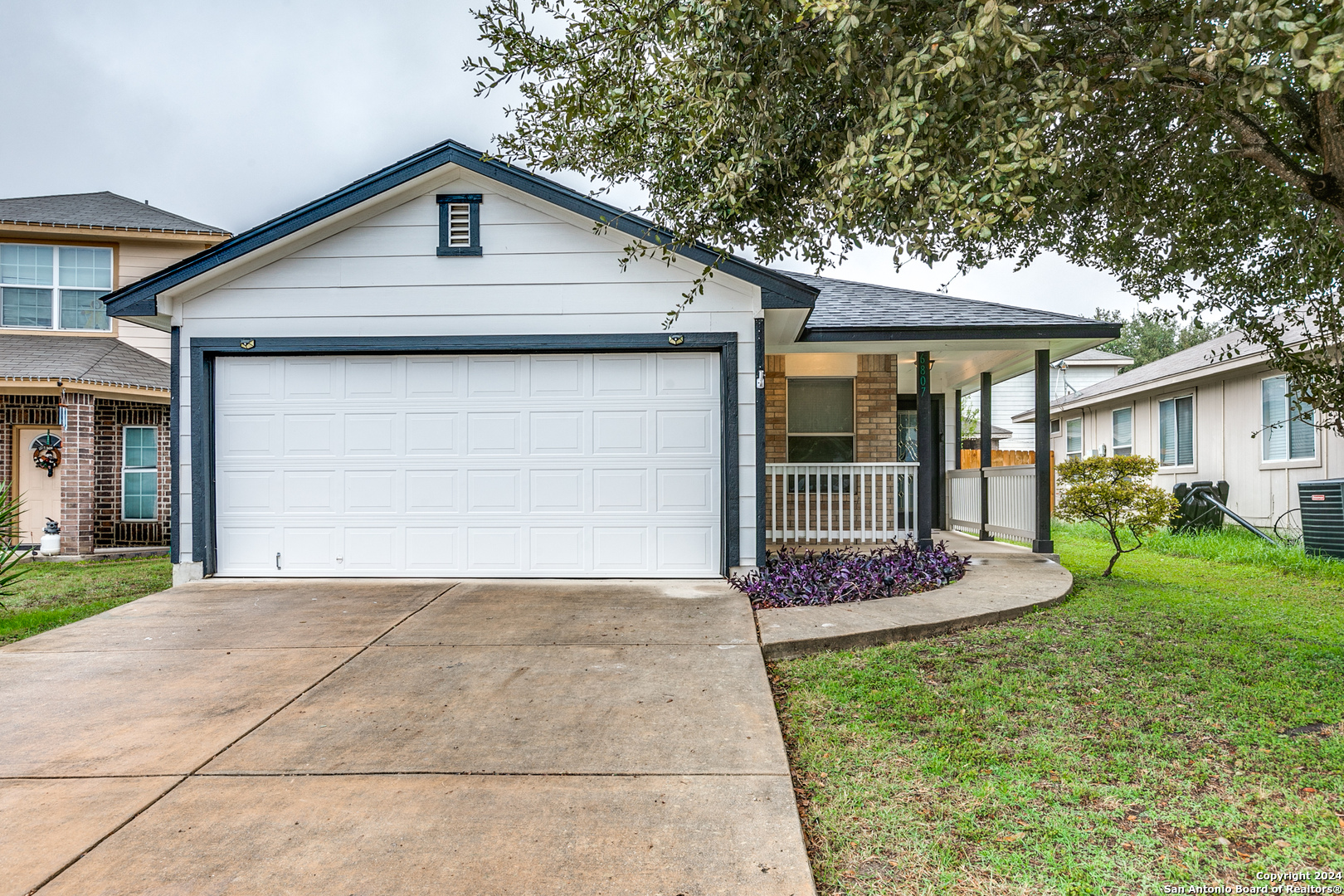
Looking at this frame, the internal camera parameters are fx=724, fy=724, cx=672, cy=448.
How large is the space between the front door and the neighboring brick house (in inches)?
0.5

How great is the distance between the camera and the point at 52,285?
12469 mm

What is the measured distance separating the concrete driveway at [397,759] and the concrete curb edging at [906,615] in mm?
283

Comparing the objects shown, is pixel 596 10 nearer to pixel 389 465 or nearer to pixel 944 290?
pixel 944 290

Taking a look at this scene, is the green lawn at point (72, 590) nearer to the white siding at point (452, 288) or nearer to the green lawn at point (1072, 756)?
the white siding at point (452, 288)

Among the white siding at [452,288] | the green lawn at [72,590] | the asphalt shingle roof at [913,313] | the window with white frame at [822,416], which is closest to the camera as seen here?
the green lawn at [72,590]

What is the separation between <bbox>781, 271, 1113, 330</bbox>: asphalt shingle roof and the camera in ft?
27.0

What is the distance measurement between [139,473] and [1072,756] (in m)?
13.7

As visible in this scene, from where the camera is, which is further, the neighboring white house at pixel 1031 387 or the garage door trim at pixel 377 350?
the neighboring white house at pixel 1031 387

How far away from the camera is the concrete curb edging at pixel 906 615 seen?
5.08m

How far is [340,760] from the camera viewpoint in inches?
131

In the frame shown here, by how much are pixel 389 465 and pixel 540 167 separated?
3444mm

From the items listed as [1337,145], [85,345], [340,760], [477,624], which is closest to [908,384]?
[1337,145]

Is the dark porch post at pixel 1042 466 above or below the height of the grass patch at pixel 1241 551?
above

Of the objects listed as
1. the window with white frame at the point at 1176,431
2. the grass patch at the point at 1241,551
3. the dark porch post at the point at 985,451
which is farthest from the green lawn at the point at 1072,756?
the window with white frame at the point at 1176,431
